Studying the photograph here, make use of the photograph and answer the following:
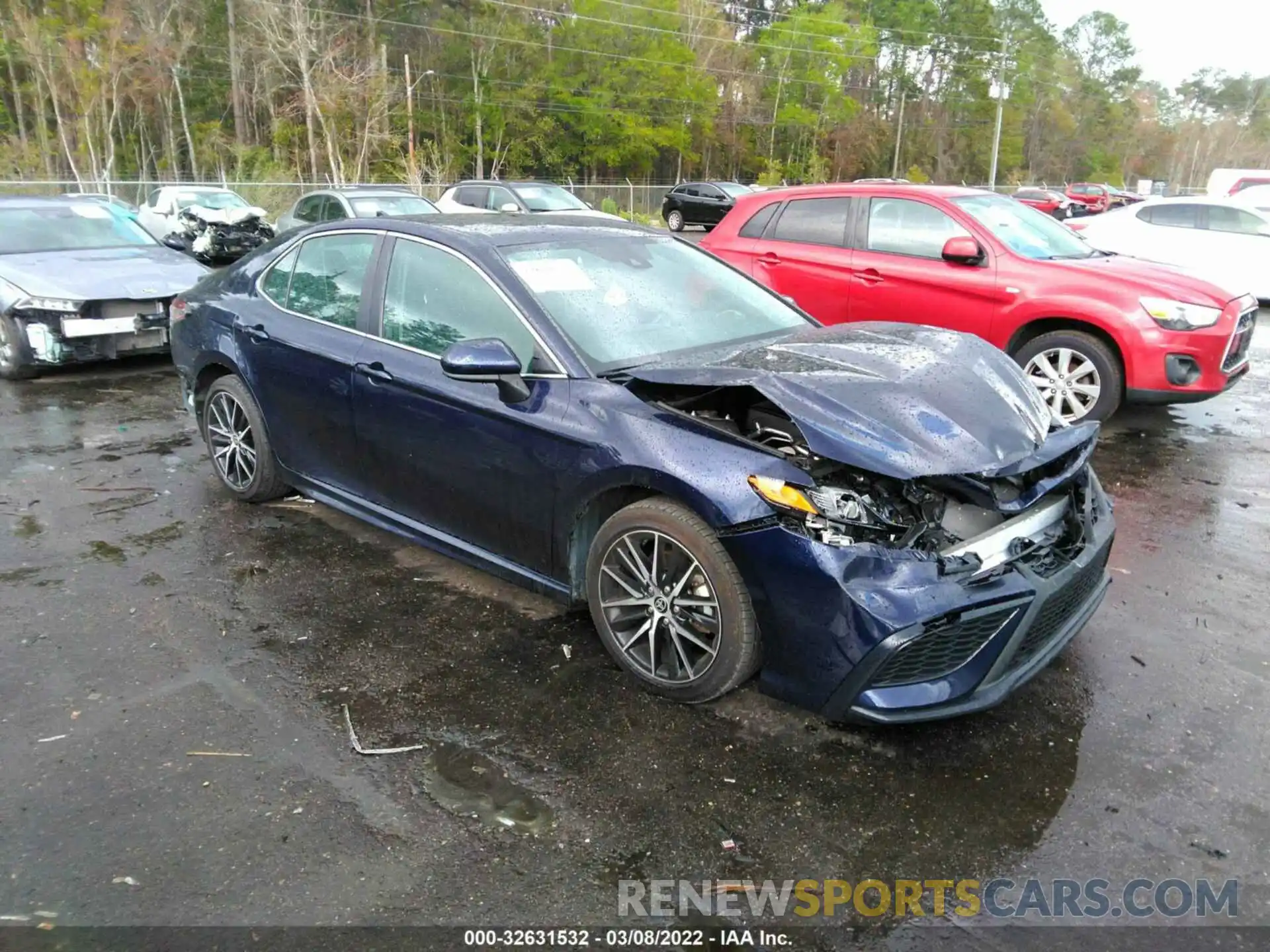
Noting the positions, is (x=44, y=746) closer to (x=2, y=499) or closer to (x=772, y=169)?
(x=2, y=499)

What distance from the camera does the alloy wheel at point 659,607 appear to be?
3111mm

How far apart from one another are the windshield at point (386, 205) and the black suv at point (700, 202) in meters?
12.4

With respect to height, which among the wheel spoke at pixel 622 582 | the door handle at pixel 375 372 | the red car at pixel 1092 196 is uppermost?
the red car at pixel 1092 196

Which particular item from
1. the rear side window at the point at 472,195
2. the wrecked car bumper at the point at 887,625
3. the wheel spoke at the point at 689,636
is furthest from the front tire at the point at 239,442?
the rear side window at the point at 472,195

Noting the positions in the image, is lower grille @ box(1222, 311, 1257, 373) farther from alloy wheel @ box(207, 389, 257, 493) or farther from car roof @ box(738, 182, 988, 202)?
alloy wheel @ box(207, 389, 257, 493)

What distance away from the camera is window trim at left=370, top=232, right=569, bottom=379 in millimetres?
3516

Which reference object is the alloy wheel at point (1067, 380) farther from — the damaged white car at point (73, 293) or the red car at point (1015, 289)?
the damaged white car at point (73, 293)

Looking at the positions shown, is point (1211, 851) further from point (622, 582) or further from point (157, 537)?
point (157, 537)

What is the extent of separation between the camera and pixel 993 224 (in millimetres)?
6984

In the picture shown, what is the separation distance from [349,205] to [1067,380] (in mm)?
11178

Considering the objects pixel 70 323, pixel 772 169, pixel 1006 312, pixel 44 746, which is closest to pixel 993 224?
pixel 1006 312

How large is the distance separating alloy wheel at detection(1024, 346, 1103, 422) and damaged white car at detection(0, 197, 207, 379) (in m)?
7.30

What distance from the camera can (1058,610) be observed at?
3.05 meters

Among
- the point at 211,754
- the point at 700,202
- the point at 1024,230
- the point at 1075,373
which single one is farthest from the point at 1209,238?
the point at 700,202
